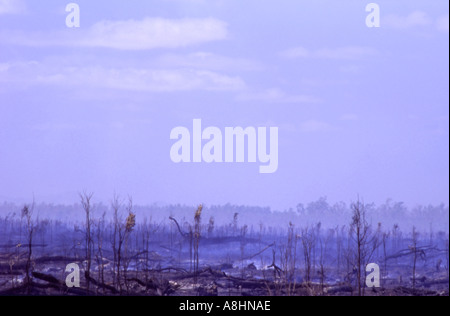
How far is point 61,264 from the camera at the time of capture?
48.6ft

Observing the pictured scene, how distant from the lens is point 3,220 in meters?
17.8

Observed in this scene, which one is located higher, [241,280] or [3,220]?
[3,220]

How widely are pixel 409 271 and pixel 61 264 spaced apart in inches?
365

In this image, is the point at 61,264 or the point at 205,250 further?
the point at 205,250
